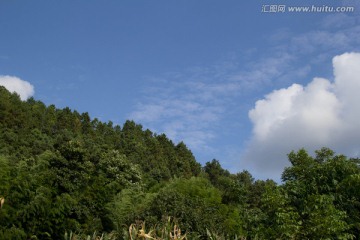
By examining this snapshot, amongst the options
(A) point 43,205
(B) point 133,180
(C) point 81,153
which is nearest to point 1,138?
(B) point 133,180

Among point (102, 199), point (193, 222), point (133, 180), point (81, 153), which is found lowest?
point (193, 222)

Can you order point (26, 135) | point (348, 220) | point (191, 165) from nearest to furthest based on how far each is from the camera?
point (348, 220) < point (26, 135) < point (191, 165)

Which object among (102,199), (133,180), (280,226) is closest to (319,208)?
(280,226)

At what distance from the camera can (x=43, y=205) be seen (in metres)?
23.3

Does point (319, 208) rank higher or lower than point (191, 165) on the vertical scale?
lower

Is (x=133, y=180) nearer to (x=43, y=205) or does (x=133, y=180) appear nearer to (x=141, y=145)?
(x=43, y=205)

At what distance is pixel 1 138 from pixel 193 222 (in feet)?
131

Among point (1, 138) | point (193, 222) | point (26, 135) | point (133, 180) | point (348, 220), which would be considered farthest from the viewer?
point (26, 135)

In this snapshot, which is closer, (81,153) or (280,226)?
Answer: (280,226)

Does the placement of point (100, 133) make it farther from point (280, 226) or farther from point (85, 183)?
point (280, 226)

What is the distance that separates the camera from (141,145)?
7094 centimetres

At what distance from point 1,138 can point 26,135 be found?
5.01 metres

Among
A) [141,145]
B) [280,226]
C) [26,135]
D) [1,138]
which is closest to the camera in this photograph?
[280,226]

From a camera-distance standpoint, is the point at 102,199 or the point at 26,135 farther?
the point at 26,135
